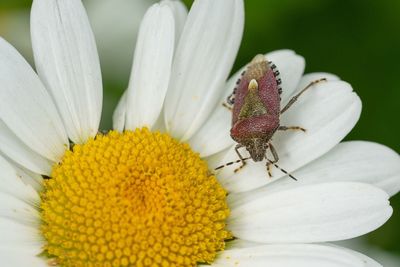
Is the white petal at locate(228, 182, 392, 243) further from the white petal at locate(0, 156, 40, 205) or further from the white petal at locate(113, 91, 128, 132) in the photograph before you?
the white petal at locate(0, 156, 40, 205)

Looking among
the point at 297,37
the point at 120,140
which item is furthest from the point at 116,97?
the point at 120,140

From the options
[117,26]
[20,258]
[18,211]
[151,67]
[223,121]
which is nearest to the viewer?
[20,258]

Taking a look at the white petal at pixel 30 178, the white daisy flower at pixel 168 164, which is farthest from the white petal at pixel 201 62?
the white petal at pixel 30 178

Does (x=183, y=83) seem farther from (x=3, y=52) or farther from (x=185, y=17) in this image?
(x=3, y=52)

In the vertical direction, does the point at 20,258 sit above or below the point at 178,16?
below

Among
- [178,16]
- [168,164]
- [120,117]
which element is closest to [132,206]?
[168,164]

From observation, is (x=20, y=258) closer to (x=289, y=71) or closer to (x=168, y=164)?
(x=168, y=164)

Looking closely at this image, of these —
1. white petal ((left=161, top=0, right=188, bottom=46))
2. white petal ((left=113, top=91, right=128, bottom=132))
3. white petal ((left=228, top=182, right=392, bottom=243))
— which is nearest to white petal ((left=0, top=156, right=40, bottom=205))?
white petal ((left=113, top=91, right=128, bottom=132))
